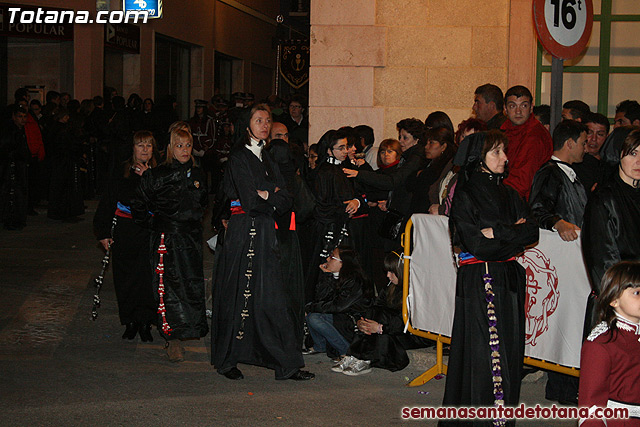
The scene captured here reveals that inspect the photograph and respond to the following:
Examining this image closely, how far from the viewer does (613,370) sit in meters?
3.92

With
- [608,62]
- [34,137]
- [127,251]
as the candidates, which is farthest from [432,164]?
[34,137]

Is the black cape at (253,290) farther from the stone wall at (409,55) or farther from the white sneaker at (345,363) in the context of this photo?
the stone wall at (409,55)

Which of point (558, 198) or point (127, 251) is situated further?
point (127, 251)

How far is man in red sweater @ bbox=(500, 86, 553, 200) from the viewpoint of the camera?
7.60m

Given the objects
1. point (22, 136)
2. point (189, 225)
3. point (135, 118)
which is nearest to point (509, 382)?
point (189, 225)

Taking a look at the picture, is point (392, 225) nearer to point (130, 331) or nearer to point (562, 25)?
point (562, 25)

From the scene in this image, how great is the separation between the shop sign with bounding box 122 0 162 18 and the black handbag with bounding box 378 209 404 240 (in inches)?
746

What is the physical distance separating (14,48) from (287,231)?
20.2 meters

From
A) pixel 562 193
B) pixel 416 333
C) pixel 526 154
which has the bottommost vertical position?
pixel 416 333

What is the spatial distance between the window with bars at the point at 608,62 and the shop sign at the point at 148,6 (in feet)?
56.6

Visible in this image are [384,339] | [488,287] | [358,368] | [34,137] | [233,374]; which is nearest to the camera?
Result: [488,287]

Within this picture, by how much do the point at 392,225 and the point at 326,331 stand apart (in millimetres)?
1339

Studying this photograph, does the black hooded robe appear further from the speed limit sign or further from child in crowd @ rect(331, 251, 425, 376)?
child in crowd @ rect(331, 251, 425, 376)

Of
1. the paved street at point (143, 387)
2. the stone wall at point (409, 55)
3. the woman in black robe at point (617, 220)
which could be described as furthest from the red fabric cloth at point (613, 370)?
the stone wall at point (409, 55)
